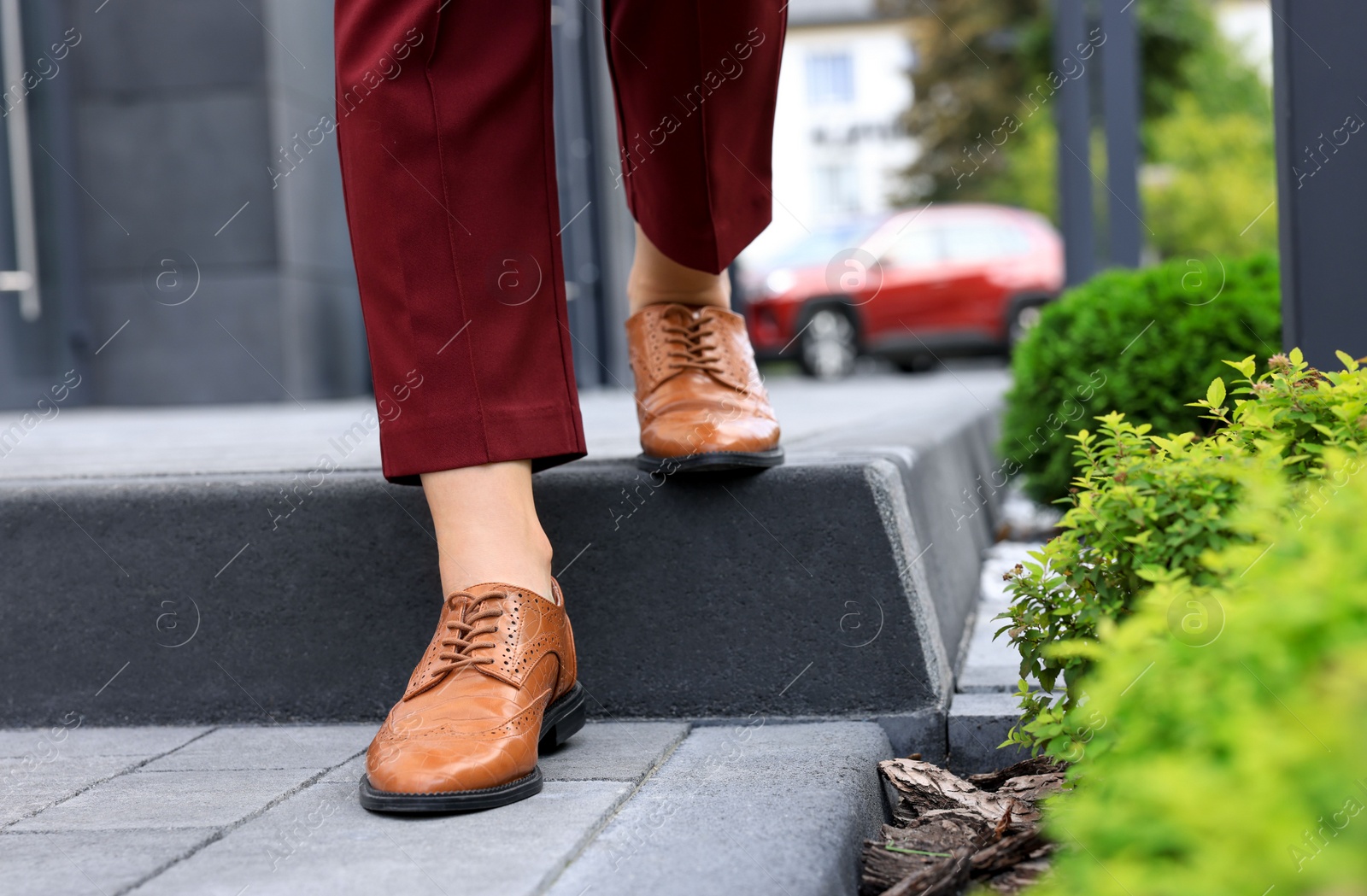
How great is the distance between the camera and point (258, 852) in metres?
1.25

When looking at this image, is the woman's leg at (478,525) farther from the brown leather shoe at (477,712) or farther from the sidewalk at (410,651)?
the sidewalk at (410,651)

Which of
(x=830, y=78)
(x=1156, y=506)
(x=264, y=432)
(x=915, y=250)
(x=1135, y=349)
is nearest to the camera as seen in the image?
(x=1156, y=506)

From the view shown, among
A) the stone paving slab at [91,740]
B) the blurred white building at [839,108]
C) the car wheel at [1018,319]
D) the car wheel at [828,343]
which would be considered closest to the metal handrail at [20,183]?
the stone paving slab at [91,740]

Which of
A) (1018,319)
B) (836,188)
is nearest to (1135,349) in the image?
(1018,319)

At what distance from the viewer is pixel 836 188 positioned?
1594 inches

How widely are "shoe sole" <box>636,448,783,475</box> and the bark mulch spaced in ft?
1.37

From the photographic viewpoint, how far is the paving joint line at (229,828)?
3.92ft

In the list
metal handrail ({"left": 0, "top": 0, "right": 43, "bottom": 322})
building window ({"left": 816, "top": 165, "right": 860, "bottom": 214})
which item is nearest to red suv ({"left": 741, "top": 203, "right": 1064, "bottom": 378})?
metal handrail ({"left": 0, "top": 0, "right": 43, "bottom": 322})

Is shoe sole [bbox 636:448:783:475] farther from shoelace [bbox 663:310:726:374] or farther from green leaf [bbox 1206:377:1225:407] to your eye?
green leaf [bbox 1206:377:1225:407]

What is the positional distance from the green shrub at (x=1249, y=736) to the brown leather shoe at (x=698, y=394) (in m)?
0.96

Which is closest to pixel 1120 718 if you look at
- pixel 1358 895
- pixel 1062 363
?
pixel 1358 895

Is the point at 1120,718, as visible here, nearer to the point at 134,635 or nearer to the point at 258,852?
the point at 258,852

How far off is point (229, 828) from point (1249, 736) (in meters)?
1.10

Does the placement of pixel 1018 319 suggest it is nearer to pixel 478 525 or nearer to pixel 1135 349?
pixel 1135 349
